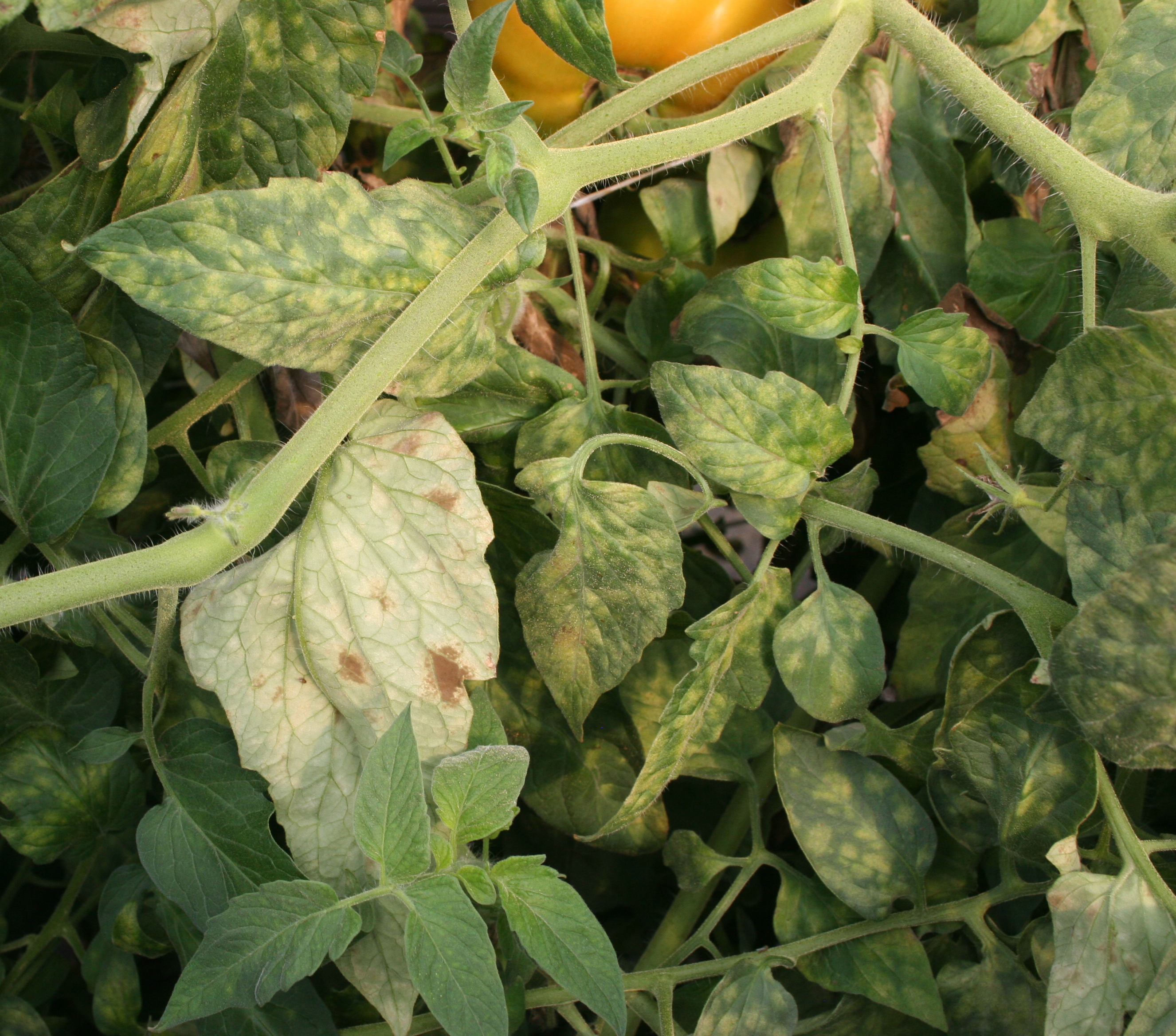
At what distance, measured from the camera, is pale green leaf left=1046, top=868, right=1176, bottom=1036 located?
39 centimetres

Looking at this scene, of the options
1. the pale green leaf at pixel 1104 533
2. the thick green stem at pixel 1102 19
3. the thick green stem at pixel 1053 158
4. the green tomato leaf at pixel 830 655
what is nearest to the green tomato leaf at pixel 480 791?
the green tomato leaf at pixel 830 655

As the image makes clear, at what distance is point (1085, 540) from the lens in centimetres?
43

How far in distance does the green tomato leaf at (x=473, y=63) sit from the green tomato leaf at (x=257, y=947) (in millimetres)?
316

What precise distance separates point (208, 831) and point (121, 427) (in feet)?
0.63

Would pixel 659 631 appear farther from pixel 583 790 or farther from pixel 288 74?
pixel 288 74

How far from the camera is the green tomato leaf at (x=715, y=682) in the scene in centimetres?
44

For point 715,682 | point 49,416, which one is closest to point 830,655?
point 715,682

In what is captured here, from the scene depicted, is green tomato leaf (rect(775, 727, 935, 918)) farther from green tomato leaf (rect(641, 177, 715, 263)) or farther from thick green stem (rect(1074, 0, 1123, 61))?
thick green stem (rect(1074, 0, 1123, 61))

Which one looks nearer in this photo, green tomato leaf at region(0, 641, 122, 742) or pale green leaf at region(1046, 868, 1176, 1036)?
pale green leaf at region(1046, 868, 1176, 1036)

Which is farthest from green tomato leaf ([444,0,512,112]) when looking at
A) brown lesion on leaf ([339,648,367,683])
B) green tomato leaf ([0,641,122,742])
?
green tomato leaf ([0,641,122,742])

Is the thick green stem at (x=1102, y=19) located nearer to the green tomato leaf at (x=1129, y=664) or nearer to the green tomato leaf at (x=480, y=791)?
the green tomato leaf at (x=1129, y=664)

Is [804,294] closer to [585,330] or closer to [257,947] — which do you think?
[585,330]

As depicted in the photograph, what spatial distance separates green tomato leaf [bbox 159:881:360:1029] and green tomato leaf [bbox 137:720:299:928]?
3 centimetres

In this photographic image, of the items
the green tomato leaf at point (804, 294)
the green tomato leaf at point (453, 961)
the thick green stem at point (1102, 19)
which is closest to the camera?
the green tomato leaf at point (453, 961)
